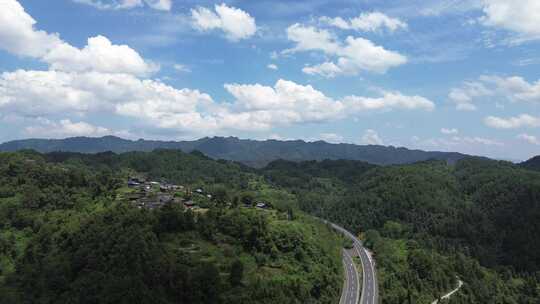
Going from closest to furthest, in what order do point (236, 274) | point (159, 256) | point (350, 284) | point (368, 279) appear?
1. point (236, 274)
2. point (159, 256)
3. point (350, 284)
4. point (368, 279)

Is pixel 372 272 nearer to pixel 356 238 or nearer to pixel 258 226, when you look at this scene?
pixel 258 226

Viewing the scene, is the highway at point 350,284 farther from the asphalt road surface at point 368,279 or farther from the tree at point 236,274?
the tree at point 236,274

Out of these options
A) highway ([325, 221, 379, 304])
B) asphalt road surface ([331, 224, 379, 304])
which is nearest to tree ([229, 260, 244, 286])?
highway ([325, 221, 379, 304])

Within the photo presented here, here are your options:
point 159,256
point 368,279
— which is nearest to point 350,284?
point 368,279

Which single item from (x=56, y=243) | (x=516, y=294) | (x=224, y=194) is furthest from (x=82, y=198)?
(x=516, y=294)

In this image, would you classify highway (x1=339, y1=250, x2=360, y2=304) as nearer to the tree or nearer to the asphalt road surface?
the asphalt road surface

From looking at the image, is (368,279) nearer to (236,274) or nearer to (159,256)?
(236,274)
